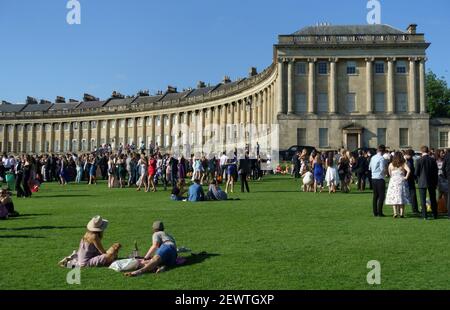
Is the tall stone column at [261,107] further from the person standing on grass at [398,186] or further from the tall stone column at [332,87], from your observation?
the person standing on grass at [398,186]

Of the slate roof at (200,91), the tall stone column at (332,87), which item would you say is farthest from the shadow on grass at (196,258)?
the slate roof at (200,91)

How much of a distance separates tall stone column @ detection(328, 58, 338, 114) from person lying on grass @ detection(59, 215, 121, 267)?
51.1 metres

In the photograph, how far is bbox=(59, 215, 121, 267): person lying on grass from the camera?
9.22 meters

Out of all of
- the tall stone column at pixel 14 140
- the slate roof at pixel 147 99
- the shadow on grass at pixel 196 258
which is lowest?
the shadow on grass at pixel 196 258

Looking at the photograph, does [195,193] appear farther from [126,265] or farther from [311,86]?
[311,86]

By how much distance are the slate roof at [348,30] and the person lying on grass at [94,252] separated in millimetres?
56089

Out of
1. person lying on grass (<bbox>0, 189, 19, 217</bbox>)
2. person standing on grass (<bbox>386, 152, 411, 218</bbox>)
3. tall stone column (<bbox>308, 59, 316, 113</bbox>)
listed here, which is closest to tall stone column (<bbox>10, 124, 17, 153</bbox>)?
tall stone column (<bbox>308, 59, 316, 113</bbox>)

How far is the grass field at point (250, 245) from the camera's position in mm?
7988

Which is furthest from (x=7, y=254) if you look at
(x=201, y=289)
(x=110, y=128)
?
(x=110, y=128)

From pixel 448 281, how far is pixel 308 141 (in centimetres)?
5075

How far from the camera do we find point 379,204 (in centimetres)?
1559

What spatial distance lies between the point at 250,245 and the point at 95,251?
10.7 ft

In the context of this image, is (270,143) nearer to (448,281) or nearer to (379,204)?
(379,204)

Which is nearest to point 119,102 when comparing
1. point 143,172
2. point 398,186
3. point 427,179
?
point 143,172
